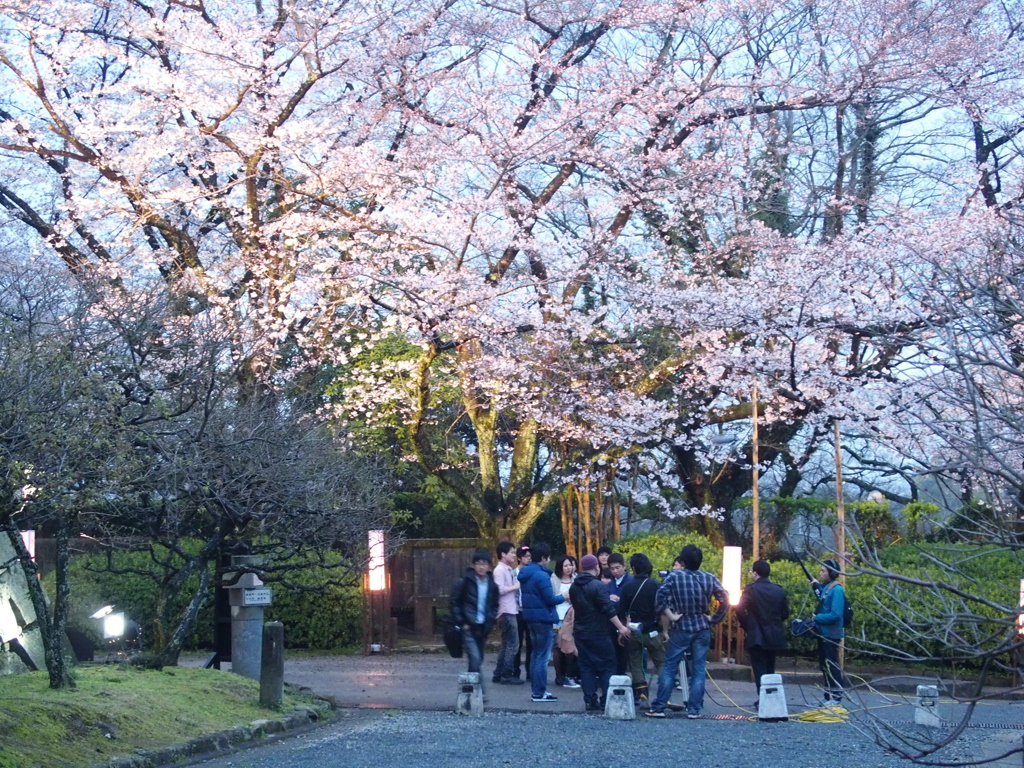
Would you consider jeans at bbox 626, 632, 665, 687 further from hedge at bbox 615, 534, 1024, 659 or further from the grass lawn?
the grass lawn

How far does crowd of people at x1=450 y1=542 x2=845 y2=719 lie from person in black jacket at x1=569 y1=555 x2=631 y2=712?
1cm

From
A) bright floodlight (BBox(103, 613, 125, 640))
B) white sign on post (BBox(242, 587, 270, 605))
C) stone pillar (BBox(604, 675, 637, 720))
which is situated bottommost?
stone pillar (BBox(604, 675, 637, 720))

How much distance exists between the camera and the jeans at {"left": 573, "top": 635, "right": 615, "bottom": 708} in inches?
417

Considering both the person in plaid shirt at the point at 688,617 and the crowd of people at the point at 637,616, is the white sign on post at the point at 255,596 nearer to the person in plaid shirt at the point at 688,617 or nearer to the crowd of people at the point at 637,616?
the crowd of people at the point at 637,616

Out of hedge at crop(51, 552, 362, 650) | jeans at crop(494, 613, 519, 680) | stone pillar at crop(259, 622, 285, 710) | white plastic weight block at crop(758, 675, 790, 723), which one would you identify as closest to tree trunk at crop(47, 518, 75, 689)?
stone pillar at crop(259, 622, 285, 710)

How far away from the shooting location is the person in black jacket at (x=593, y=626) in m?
10.4

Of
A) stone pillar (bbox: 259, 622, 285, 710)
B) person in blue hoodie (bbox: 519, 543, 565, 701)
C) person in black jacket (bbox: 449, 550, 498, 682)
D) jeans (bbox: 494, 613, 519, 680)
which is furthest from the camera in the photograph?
jeans (bbox: 494, 613, 519, 680)

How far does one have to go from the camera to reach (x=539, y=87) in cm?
1630

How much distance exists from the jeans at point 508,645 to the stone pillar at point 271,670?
2.99 metres

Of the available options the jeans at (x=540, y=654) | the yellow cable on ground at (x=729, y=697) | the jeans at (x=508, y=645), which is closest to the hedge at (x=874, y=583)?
the yellow cable on ground at (x=729, y=697)

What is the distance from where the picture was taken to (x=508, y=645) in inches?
490

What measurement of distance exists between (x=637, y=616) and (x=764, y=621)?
1331 mm

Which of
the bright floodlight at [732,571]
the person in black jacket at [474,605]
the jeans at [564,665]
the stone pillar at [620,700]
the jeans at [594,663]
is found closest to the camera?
the stone pillar at [620,700]

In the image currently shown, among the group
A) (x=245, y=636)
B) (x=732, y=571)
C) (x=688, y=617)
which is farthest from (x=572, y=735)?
(x=732, y=571)
